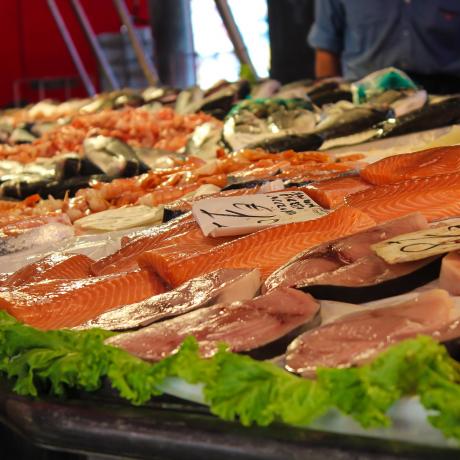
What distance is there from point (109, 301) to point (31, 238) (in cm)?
94

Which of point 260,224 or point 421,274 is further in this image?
point 260,224

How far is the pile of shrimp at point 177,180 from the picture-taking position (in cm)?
291

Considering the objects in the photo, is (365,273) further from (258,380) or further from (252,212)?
(252,212)

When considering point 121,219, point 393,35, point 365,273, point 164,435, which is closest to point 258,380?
point 164,435

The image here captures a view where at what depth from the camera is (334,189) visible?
217cm

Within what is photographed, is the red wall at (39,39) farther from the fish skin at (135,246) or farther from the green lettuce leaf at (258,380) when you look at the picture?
the green lettuce leaf at (258,380)

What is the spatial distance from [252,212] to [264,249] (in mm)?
244

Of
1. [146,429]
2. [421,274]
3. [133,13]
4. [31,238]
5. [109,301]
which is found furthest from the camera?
[133,13]

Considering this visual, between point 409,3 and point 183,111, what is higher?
point 409,3

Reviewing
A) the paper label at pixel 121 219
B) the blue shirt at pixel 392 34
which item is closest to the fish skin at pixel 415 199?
the paper label at pixel 121 219

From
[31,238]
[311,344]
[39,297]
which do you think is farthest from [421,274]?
[31,238]

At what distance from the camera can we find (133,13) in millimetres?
14461

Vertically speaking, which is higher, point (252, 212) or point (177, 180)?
point (252, 212)

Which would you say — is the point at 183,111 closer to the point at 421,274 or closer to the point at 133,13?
the point at 421,274
